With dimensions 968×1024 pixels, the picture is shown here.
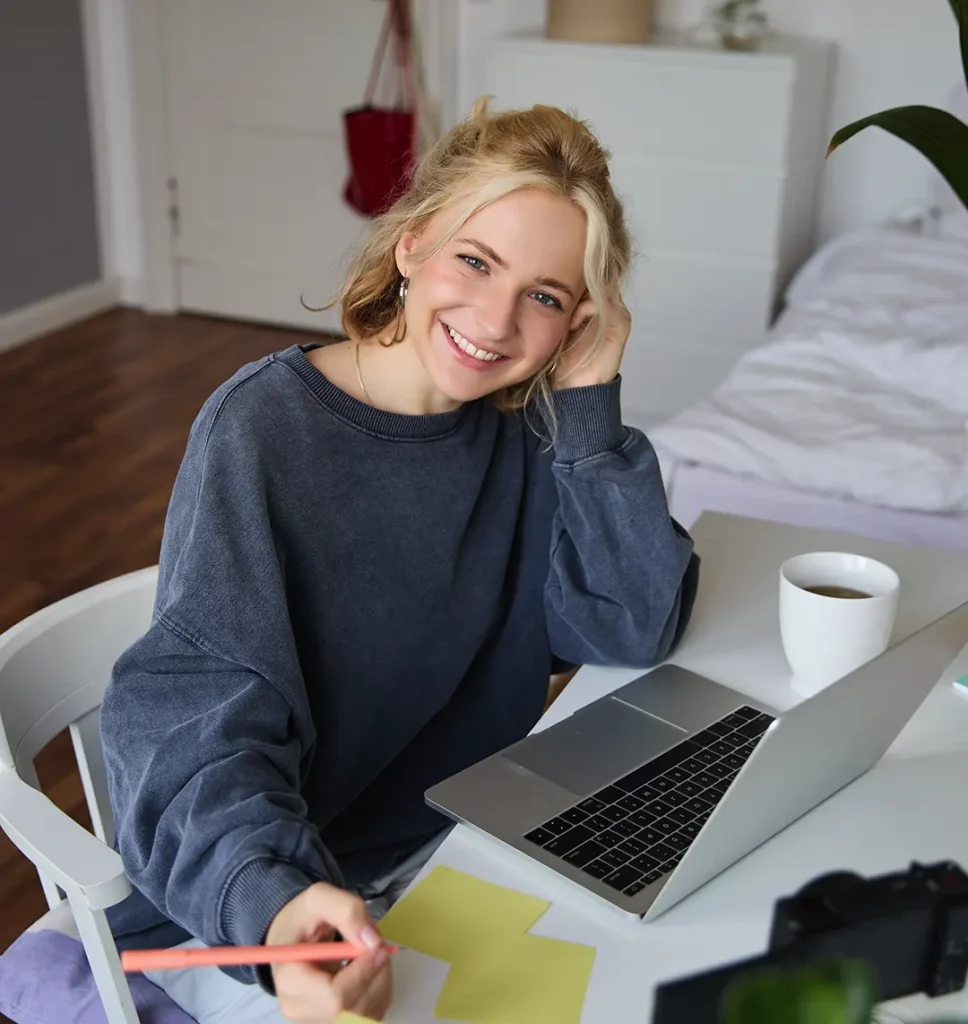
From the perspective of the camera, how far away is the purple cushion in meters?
1.04

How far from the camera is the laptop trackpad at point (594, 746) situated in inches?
41.0

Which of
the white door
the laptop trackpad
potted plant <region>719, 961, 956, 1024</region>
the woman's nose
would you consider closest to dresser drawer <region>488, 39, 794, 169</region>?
the white door

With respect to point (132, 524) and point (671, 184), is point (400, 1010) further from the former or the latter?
point (671, 184)

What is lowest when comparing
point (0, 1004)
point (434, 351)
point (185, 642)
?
point (0, 1004)

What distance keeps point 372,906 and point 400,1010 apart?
38 centimetres

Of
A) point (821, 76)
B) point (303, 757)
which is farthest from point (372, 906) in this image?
point (821, 76)

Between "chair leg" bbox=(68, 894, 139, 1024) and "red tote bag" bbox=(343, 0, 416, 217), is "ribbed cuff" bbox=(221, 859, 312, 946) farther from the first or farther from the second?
"red tote bag" bbox=(343, 0, 416, 217)

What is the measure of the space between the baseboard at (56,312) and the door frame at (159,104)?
0.41 feet

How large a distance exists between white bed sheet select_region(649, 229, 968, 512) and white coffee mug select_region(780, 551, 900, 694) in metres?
0.76

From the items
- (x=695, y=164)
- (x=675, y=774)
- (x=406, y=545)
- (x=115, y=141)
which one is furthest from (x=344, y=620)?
(x=115, y=141)

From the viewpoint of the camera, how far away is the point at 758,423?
6.98 feet

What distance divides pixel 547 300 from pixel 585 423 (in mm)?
134

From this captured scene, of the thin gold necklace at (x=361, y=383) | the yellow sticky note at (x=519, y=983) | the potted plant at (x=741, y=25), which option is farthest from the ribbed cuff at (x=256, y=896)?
the potted plant at (x=741, y=25)

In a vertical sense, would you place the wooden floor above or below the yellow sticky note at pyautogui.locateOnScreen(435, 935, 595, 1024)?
below
